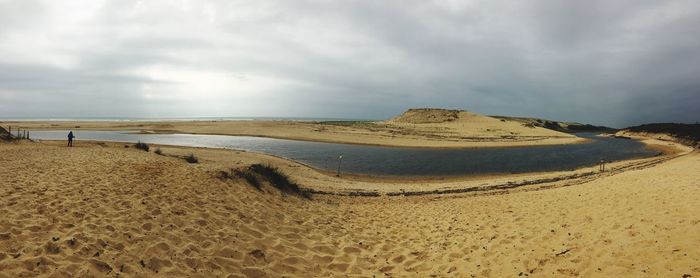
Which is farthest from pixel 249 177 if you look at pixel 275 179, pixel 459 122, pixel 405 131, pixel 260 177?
pixel 459 122

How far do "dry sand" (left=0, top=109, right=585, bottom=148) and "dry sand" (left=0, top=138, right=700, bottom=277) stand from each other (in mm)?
37648

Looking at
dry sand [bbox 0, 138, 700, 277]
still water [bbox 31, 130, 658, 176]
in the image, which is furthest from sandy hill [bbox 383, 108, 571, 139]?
dry sand [bbox 0, 138, 700, 277]

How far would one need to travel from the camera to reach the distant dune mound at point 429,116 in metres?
99.6

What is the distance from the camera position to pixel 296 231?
10.6 m

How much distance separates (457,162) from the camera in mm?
36062

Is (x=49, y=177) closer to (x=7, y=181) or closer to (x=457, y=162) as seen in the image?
(x=7, y=181)

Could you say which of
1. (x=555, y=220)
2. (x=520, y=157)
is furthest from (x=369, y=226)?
(x=520, y=157)

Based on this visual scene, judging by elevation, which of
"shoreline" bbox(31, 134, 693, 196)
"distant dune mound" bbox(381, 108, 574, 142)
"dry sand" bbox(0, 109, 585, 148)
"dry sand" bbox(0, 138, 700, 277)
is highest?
"distant dune mound" bbox(381, 108, 574, 142)

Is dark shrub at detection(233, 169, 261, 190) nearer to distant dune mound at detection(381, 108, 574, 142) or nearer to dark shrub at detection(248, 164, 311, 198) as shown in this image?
dark shrub at detection(248, 164, 311, 198)

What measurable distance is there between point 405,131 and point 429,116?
35352 mm

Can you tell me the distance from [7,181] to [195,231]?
270 inches

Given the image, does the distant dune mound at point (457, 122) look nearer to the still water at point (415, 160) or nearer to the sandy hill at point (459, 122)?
the sandy hill at point (459, 122)

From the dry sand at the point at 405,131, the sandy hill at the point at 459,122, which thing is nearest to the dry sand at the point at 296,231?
the dry sand at the point at 405,131

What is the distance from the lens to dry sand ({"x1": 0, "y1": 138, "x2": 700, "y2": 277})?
269 inches
